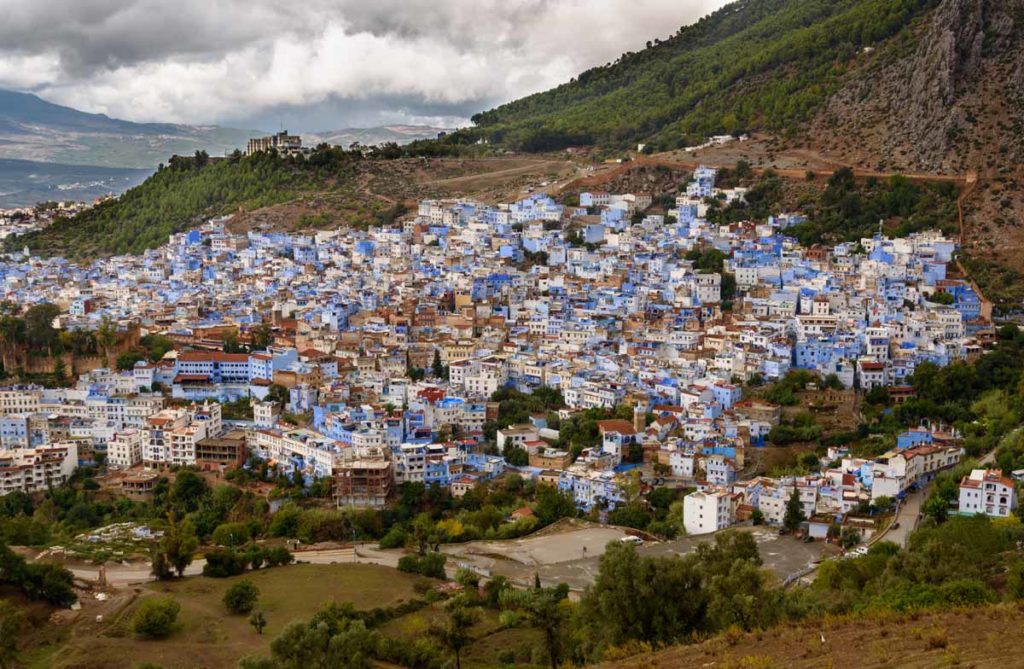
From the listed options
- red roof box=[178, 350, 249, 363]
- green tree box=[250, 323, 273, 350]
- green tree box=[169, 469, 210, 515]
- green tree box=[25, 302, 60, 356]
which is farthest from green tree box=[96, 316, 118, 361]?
green tree box=[169, 469, 210, 515]

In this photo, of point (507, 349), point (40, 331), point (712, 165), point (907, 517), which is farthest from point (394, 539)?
point (712, 165)

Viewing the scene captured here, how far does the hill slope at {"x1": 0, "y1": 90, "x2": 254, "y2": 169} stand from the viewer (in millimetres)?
77625

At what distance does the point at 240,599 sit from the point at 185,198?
2613 cm

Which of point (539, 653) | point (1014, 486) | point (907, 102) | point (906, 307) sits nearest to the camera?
point (539, 653)

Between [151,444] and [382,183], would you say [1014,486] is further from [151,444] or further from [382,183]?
[382,183]

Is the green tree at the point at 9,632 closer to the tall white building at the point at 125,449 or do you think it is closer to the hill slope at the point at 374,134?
the tall white building at the point at 125,449

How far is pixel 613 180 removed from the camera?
33.4 metres

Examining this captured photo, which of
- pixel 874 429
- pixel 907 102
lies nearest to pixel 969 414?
pixel 874 429

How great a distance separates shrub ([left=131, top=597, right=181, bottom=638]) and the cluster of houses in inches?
158

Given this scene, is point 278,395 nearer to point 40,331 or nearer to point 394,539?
point 394,539

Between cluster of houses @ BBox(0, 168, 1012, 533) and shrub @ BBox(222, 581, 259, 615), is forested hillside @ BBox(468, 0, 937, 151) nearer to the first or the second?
cluster of houses @ BBox(0, 168, 1012, 533)

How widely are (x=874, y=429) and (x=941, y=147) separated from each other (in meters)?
13.7

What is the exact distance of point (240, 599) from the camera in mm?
12883

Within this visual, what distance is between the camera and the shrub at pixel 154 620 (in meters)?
12.1
